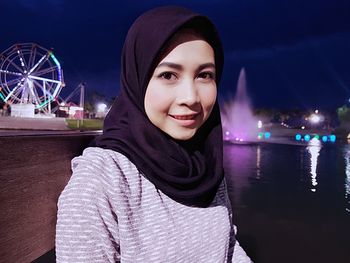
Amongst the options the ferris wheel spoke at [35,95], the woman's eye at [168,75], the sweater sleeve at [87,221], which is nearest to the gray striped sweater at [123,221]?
the sweater sleeve at [87,221]

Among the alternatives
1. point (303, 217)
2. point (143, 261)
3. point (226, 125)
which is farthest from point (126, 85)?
point (226, 125)

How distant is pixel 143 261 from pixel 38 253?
0.58m

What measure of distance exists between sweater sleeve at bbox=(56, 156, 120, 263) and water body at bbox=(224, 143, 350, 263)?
275 cm

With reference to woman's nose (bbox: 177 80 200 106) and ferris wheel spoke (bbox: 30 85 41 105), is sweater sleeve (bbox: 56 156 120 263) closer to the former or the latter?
woman's nose (bbox: 177 80 200 106)

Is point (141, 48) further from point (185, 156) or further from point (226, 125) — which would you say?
point (226, 125)

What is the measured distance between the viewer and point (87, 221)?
0.88 metres

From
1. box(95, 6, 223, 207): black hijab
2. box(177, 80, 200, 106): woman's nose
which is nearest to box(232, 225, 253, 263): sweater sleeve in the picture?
box(95, 6, 223, 207): black hijab

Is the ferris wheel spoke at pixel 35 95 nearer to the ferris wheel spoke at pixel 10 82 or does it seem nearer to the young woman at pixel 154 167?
the ferris wheel spoke at pixel 10 82

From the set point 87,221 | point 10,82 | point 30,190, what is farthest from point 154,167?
point 10,82

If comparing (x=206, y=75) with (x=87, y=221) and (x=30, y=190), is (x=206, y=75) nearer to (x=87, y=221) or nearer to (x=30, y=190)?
(x=87, y=221)

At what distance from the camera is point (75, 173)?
94 centimetres

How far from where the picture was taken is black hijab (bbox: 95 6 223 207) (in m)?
1.05

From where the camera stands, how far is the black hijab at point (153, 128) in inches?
41.4

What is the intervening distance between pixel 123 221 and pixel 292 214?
13.5ft
